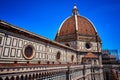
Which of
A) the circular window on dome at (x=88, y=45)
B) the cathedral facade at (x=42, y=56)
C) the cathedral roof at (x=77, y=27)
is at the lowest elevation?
the cathedral facade at (x=42, y=56)

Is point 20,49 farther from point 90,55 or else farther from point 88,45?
point 88,45

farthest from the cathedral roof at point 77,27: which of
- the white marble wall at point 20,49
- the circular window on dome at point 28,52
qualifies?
the circular window on dome at point 28,52

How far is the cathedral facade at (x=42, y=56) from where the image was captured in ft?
37.0

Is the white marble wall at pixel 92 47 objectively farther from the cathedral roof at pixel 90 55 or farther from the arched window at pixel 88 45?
the cathedral roof at pixel 90 55

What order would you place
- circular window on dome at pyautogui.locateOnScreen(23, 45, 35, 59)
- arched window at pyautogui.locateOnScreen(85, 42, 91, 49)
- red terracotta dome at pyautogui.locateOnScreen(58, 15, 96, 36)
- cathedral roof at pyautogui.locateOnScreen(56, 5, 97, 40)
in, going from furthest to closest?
1. red terracotta dome at pyautogui.locateOnScreen(58, 15, 96, 36)
2. cathedral roof at pyautogui.locateOnScreen(56, 5, 97, 40)
3. arched window at pyautogui.locateOnScreen(85, 42, 91, 49)
4. circular window on dome at pyautogui.locateOnScreen(23, 45, 35, 59)

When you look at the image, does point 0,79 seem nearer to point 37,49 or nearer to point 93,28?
point 37,49

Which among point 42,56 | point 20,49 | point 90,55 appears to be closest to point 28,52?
point 20,49

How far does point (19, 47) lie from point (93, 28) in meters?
32.6

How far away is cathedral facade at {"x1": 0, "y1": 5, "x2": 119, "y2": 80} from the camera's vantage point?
1127 centimetres

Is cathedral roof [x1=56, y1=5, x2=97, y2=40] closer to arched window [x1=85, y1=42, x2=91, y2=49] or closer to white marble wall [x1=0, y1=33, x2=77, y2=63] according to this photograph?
arched window [x1=85, y1=42, x2=91, y2=49]

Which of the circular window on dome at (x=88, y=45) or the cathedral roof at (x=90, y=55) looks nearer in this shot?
the cathedral roof at (x=90, y=55)

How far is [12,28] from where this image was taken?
42.9 ft

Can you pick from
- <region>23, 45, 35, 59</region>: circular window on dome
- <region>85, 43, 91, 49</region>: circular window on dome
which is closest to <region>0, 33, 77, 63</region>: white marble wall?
<region>23, 45, 35, 59</region>: circular window on dome

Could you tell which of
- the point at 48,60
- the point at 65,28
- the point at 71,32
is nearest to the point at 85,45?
the point at 71,32
